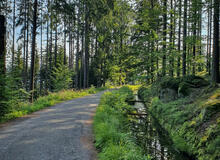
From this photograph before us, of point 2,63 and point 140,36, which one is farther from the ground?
point 140,36

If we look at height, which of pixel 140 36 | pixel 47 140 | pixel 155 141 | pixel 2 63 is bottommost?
pixel 155 141

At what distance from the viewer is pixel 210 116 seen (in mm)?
6477

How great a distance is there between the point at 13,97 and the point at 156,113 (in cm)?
800

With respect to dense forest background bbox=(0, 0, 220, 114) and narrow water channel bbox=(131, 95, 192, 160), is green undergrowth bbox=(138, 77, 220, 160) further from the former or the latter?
dense forest background bbox=(0, 0, 220, 114)

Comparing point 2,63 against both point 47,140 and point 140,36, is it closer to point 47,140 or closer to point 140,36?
point 47,140

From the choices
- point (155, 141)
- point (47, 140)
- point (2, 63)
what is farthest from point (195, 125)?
point (2, 63)

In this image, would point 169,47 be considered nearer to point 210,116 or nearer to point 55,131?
point 210,116

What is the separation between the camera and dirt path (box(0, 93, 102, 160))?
4199 mm

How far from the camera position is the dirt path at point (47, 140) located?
420 cm

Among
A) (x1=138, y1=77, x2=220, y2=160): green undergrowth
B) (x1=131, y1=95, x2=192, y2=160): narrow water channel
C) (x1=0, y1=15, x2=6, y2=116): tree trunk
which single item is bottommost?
(x1=131, y1=95, x2=192, y2=160): narrow water channel

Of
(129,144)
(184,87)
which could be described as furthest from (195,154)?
(184,87)

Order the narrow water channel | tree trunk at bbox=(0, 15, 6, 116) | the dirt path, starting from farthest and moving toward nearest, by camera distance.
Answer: tree trunk at bbox=(0, 15, 6, 116) → the narrow water channel → the dirt path

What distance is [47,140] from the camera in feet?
16.7

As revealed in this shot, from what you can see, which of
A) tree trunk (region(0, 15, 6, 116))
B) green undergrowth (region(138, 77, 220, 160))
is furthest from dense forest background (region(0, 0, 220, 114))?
green undergrowth (region(138, 77, 220, 160))
